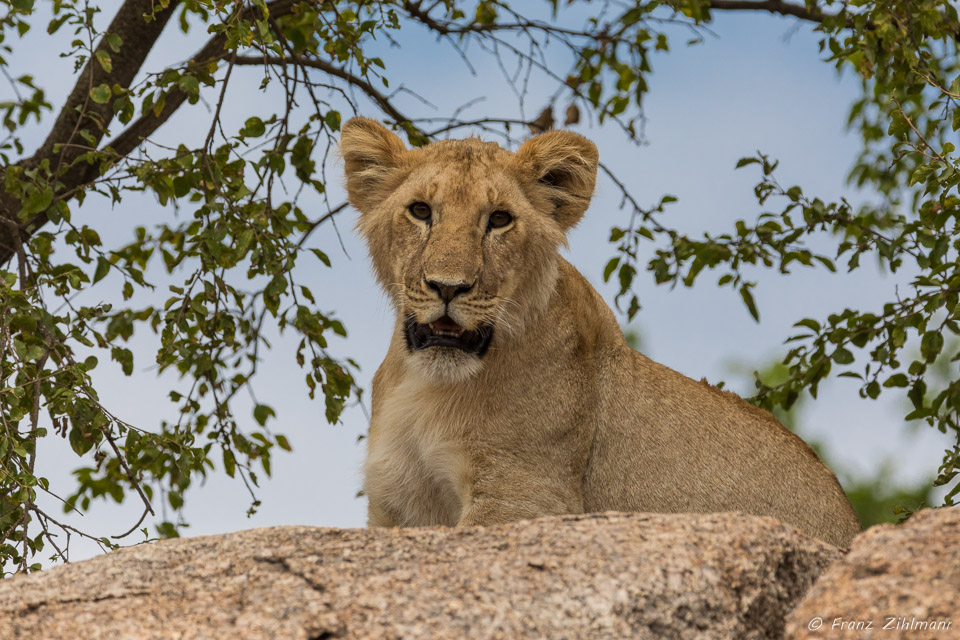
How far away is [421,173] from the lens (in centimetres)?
536

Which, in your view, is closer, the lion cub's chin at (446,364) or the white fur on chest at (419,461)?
the lion cub's chin at (446,364)

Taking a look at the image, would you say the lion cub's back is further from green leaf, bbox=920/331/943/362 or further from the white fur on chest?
green leaf, bbox=920/331/943/362

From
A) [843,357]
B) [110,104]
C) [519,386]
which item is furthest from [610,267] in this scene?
[110,104]

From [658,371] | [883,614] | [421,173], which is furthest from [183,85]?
[883,614]

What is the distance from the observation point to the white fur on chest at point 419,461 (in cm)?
522

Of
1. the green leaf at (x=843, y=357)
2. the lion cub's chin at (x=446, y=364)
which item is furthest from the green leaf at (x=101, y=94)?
the green leaf at (x=843, y=357)

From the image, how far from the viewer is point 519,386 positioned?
17.5 feet

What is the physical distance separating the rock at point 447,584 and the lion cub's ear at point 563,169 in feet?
7.18

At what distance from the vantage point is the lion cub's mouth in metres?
4.98

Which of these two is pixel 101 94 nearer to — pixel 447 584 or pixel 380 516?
pixel 380 516

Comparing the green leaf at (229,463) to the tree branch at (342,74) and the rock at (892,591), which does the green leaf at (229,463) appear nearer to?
the tree branch at (342,74)

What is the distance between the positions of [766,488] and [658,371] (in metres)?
0.83

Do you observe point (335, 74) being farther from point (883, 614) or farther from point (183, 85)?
point (883, 614)

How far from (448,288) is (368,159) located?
4.18ft
